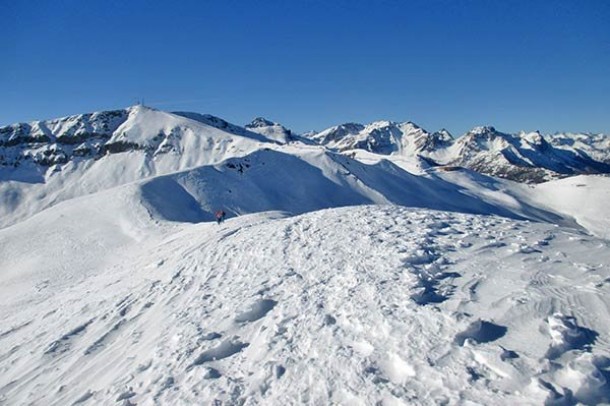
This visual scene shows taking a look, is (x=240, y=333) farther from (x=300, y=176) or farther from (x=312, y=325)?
(x=300, y=176)

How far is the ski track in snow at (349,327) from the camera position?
6965mm

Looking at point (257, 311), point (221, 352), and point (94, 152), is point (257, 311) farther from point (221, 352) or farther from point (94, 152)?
point (94, 152)

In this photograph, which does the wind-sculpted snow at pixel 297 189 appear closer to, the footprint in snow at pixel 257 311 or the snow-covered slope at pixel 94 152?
the snow-covered slope at pixel 94 152

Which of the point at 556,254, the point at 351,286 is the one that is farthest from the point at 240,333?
the point at 556,254

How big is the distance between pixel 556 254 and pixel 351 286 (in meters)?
5.61

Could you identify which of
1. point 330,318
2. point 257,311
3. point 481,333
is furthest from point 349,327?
point 257,311

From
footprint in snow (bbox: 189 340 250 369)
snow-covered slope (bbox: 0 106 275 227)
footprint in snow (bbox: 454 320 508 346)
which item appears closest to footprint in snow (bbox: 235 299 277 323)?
footprint in snow (bbox: 189 340 250 369)

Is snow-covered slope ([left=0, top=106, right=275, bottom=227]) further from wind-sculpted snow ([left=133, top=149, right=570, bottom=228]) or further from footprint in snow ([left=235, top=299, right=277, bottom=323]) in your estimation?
footprint in snow ([left=235, top=299, right=277, bottom=323])

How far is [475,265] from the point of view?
10.9 metres

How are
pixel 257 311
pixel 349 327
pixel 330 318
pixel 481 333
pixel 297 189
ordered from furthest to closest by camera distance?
pixel 297 189, pixel 257 311, pixel 330 318, pixel 349 327, pixel 481 333

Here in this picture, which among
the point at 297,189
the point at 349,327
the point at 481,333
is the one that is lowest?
the point at 297,189

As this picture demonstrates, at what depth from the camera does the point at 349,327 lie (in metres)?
8.81

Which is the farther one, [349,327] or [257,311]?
[257,311]

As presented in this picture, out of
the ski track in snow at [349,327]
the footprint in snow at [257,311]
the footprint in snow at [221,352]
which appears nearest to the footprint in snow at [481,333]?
the ski track in snow at [349,327]
